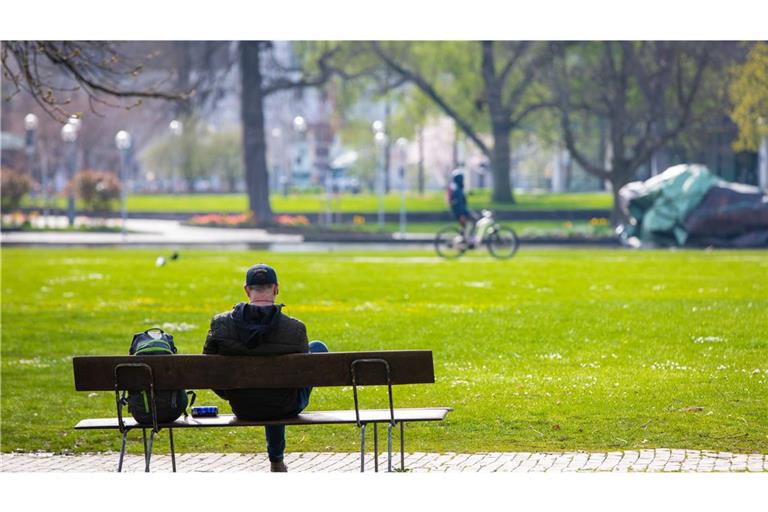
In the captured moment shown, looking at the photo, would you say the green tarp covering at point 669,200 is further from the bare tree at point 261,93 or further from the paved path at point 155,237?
the bare tree at point 261,93

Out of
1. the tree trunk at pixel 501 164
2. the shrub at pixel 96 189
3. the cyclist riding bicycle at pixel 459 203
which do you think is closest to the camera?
the cyclist riding bicycle at pixel 459 203

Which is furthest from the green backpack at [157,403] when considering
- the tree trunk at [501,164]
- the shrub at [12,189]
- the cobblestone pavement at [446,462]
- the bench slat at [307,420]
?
the tree trunk at [501,164]

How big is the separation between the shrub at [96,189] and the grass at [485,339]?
74.9 feet

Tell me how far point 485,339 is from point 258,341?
7.35m

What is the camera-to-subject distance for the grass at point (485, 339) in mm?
10844

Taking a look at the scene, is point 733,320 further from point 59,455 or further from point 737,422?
point 59,455

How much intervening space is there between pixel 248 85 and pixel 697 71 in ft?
46.4

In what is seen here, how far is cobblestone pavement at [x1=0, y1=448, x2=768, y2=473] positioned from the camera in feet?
30.7

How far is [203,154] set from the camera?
7644 centimetres

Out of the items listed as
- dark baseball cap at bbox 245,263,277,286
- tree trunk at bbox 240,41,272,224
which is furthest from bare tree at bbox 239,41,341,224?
dark baseball cap at bbox 245,263,277,286

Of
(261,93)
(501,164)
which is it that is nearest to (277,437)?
(261,93)

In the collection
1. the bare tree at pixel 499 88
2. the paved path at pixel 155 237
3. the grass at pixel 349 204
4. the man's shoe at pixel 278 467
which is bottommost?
the paved path at pixel 155 237

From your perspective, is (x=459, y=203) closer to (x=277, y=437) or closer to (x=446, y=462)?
(x=446, y=462)
